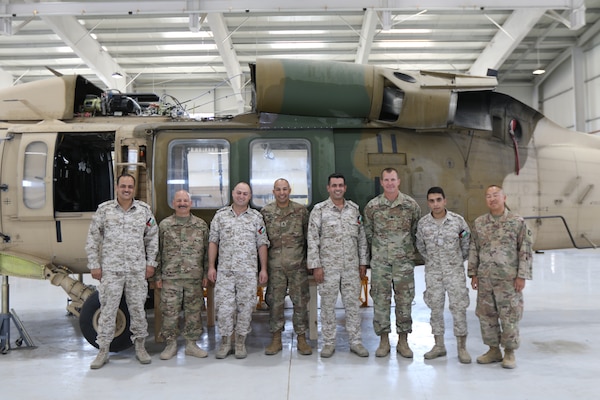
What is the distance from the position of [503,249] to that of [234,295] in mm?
2609

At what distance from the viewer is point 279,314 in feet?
16.7

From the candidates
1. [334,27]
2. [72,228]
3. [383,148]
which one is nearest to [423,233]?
[383,148]

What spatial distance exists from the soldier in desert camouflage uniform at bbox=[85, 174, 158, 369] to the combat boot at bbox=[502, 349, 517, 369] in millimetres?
3426

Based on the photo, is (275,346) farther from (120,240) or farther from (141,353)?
(120,240)

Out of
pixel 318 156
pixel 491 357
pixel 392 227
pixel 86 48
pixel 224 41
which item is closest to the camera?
pixel 491 357

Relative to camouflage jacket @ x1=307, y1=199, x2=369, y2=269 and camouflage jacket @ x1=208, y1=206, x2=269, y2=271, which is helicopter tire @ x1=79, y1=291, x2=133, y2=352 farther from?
camouflage jacket @ x1=307, y1=199, x2=369, y2=269

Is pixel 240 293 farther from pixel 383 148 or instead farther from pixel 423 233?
pixel 383 148

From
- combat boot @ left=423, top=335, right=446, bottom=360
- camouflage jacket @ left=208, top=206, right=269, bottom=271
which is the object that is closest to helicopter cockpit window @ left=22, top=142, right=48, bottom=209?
camouflage jacket @ left=208, top=206, right=269, bottom=271

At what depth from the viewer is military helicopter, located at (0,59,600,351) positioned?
563cm

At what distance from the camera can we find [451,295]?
483 centimetres

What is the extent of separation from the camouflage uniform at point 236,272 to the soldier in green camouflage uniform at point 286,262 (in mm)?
185

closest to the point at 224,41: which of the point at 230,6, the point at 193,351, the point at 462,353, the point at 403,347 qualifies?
the point at 230,6

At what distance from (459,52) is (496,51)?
1.34 meters

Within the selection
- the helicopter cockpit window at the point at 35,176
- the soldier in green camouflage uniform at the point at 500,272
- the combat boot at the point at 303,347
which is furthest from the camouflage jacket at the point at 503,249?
the helicopter cockpit window at the point at 35,176
